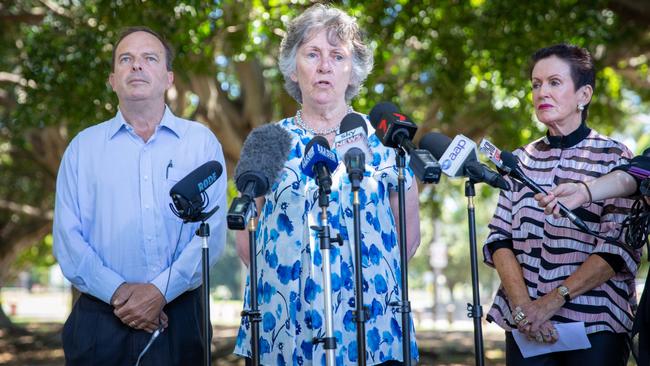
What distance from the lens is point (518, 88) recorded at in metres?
11.2

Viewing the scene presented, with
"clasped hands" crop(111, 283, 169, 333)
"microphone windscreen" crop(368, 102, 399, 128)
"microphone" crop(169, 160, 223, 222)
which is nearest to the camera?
"microphone" crop(169, 160, 223, 222)

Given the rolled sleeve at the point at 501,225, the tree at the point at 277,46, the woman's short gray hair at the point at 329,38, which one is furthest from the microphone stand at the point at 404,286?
the tree at the point at 277,46

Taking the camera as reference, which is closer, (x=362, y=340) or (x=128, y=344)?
(x=362, y=340)

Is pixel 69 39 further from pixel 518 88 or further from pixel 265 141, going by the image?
pixel 265 141

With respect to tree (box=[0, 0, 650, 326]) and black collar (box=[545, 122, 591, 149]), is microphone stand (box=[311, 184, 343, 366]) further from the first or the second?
tree (box=[0, 0, 650, 326])

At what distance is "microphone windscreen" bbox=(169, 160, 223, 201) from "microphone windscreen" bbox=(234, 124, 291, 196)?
3.7 inches

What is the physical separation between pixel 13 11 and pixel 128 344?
396 inches

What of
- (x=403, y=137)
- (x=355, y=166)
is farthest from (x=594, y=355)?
(x=355, y=166)

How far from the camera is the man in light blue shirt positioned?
402cm

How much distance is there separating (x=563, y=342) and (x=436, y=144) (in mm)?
1290

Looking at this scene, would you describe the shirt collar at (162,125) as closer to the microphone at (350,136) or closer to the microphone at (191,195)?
the microphone at (191,195)

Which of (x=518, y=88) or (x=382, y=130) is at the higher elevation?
(x=518, y=88)

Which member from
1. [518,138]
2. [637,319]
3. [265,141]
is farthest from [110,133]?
[518,138]

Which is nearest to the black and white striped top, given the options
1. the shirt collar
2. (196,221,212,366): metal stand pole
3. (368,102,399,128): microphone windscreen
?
(368,102,399,128): microphone windscreen
